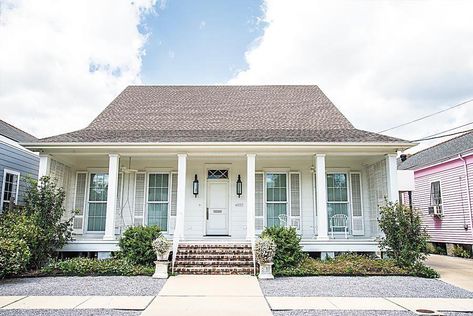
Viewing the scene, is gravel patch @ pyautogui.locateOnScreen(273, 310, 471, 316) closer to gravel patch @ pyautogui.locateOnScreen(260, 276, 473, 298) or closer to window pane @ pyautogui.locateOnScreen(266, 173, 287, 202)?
gravel patch @ pyautogui.locateOnScreen(260, 276, 473, 298)

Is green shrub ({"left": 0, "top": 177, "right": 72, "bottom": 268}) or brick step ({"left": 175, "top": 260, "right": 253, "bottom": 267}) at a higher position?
green shrub ({"left": 0, "top": 177, "right": 72, "bottom": 268})

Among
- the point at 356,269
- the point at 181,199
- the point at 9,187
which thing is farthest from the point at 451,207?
the point at 9,187

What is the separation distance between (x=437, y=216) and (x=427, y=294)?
29.4 ft

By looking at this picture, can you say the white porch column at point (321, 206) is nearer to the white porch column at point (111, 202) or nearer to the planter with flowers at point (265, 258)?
the planter with flowers at point (265, 258)

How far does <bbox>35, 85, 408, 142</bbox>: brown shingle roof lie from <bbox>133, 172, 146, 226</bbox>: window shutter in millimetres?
1564

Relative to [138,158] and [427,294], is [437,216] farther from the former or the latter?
[138,158]

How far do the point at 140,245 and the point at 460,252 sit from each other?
36.9 feet

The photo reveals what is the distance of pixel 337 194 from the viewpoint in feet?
37.4

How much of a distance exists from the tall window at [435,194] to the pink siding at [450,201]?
0.20 metres

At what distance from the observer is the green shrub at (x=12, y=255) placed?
711cm

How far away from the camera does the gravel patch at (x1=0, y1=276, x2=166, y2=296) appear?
6.23 m

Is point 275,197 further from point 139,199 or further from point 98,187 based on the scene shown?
point 98,187

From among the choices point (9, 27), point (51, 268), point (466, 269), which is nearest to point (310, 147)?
point (466, 269)

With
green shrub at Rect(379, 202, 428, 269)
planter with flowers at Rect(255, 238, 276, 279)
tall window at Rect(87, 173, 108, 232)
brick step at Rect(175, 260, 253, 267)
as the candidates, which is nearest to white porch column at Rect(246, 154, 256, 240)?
brick step at Rect(175, 260, 253, 267)
